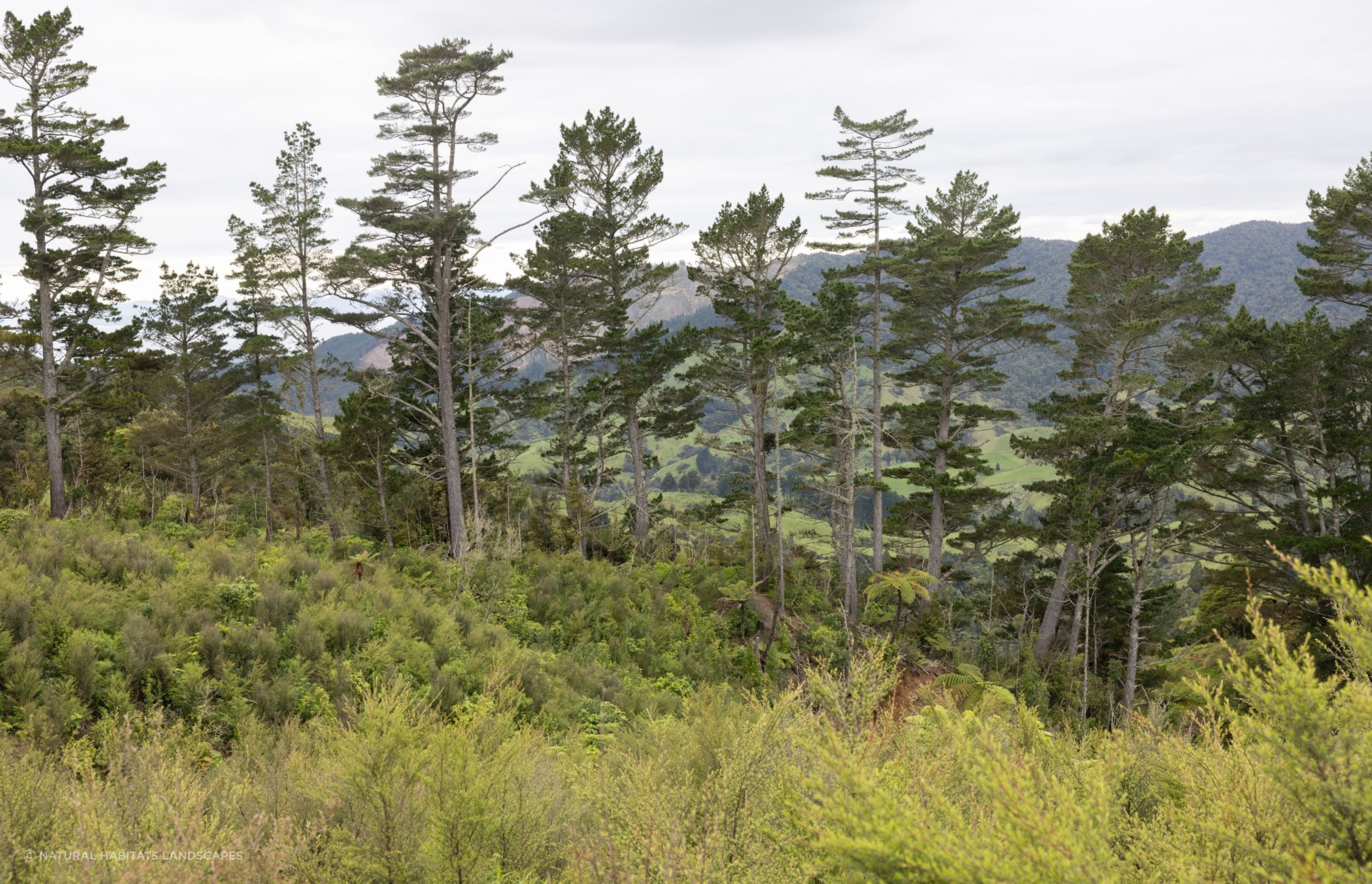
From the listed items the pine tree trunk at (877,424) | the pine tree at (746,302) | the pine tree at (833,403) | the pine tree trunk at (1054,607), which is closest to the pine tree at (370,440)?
the pine tree at (746,302)

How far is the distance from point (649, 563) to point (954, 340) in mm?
13426

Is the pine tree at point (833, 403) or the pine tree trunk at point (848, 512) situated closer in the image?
the pine tree trunk at point (848, 512)

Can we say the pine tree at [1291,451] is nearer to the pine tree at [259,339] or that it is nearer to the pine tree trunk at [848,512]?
the pine tree trunk at [848,512]

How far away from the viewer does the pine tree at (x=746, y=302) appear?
20.7m

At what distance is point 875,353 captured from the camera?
21.9 metres

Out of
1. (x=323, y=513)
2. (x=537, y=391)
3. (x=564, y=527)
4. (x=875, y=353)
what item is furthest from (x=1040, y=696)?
(x=323, y=513)

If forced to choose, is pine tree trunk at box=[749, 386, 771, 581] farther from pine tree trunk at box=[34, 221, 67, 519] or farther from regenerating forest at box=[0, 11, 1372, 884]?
pine tree trunk at box=[34, 221, 67, 519]

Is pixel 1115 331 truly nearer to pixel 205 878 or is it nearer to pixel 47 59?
pixel 205 878

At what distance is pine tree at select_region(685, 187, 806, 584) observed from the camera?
68.0ft

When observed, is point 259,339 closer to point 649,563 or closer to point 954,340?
point 649,563

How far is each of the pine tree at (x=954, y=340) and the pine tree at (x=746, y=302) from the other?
4.13 metres

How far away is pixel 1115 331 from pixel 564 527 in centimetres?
1760

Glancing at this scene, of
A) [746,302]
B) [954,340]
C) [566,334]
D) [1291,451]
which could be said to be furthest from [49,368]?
[1291,451]

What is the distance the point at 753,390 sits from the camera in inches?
791
